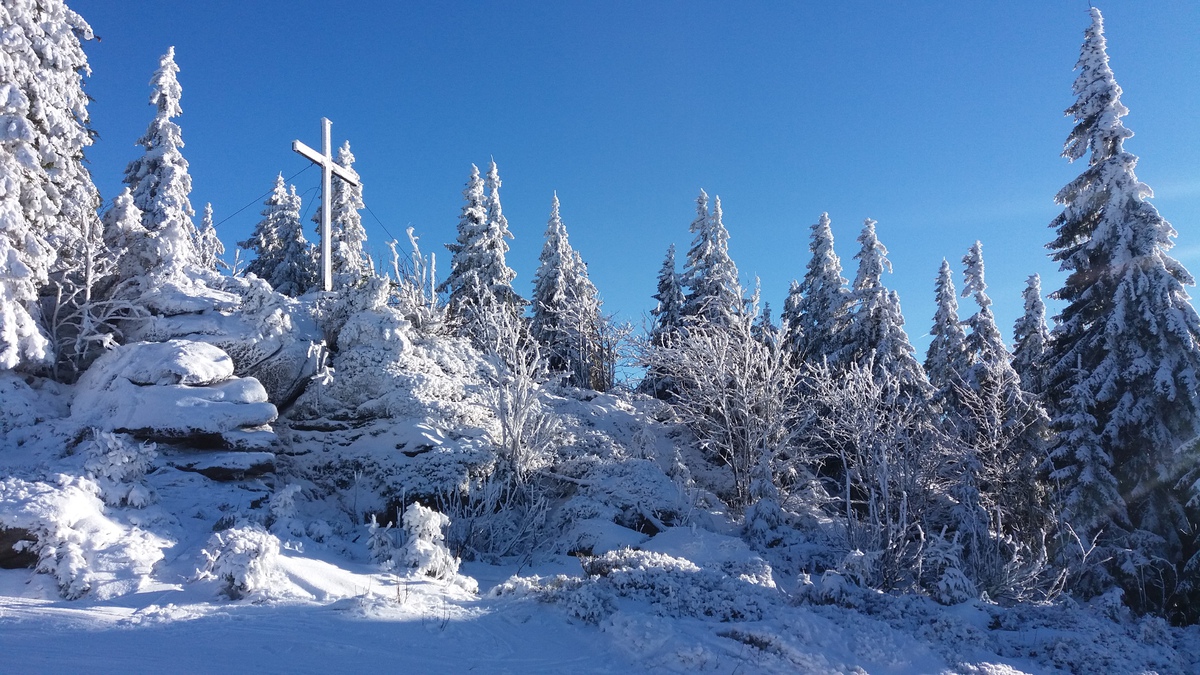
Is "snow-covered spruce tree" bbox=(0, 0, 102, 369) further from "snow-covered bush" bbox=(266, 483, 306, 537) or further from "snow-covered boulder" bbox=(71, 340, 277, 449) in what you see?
"snow-covered bush" bbox=(266, 483, 306, 537)

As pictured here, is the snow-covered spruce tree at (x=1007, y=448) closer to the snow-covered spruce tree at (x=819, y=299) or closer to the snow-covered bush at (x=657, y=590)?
the snow-covered spruce tree at (x=819, y=299)

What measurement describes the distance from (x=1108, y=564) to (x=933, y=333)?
1322cm

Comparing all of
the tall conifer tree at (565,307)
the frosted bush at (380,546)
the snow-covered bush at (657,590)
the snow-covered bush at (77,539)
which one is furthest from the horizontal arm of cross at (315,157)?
the tall conifer tree at (565,307)

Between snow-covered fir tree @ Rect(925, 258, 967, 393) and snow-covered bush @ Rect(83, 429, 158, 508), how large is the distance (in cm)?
2302

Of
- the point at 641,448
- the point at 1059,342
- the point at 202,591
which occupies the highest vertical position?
the point at 1059,342

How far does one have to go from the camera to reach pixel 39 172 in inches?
485

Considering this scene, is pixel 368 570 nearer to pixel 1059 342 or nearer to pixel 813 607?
pixel 813 607

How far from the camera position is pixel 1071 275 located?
14.9m

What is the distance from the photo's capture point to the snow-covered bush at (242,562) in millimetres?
6828

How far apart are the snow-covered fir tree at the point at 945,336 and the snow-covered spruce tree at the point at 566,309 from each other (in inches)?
515

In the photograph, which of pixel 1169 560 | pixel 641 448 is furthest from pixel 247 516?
pixel 1169 560

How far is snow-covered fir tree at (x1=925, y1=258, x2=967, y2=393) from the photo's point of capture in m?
23.7

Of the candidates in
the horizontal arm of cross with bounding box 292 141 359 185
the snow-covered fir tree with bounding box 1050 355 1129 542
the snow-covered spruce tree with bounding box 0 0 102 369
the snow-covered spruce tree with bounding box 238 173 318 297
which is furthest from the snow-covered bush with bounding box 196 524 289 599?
the snow-covered spruce tree with bounding box 238 173 318 297

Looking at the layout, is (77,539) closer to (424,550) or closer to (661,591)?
(424,550)
